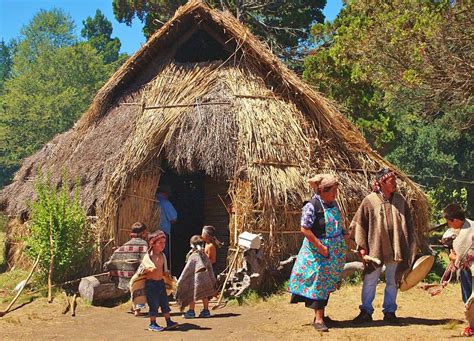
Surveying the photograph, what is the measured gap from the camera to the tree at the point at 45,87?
1633 inches

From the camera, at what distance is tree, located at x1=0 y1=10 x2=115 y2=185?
4147 centimetres

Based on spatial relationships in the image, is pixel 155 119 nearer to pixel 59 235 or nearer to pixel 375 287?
pixel 59 235

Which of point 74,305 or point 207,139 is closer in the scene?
point 74,305

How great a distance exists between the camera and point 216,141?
9570 millimetres

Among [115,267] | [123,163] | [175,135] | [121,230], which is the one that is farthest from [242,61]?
[115,267]

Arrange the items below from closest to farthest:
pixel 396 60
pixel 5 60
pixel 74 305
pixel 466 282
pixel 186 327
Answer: pixel 466 282
pixel 186 327
pixel 74 305
pixel 396 60
pixel 5 60

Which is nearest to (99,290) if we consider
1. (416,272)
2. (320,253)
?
(320,253)

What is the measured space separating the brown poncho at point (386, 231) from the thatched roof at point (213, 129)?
2.65m

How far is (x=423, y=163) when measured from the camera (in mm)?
25625

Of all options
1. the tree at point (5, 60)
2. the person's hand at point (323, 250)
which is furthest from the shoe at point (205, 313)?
the tree at point (5, 60)

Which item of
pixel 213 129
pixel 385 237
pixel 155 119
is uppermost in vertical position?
pixel 155 119

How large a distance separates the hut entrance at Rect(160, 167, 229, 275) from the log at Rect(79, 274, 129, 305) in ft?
10.1

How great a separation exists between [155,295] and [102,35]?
170 ft

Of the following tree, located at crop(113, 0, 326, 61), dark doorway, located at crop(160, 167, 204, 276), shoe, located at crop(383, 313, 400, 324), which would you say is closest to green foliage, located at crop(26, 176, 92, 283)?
dark doorway, located at crop(160, 167, 204, 276)
